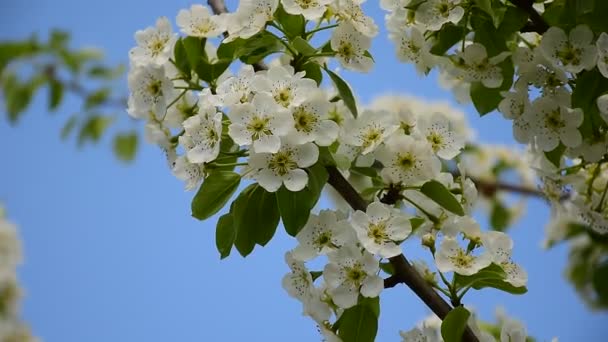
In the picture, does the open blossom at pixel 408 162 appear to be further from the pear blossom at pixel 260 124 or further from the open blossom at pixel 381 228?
the pear blossom at pixel 260 124

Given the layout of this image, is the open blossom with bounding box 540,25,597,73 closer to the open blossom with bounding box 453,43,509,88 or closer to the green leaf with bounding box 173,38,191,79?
the open blossom with bounding box 453,43,509,88

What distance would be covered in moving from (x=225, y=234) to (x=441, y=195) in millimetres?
282

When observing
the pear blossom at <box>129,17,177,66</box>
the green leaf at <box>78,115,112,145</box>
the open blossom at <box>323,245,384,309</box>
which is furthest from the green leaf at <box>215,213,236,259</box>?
the green leaf at <box>78,115,112,145</box>

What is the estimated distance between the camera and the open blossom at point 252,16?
98 centimetres

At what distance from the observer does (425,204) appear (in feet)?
3.42

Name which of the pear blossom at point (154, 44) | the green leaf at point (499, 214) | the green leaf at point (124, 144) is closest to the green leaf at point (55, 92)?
the green leaf at point (124, 144)

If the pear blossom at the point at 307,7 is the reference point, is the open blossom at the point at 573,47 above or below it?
below

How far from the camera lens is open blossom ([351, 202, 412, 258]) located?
0.89 metres

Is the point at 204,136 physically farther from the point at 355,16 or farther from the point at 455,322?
the point at 455,322

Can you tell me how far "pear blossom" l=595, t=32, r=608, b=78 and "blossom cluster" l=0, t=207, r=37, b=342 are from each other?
2154 mm

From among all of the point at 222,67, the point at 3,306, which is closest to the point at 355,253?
the point at 222,67

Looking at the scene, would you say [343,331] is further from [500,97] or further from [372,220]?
[500,97]

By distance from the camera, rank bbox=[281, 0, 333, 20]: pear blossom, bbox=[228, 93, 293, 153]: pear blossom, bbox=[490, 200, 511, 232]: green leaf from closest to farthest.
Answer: bbox=[228, 93, 293, 153]: pear blossom, bbox=[281, 0, 333, 20]: pear blossom, bbox=[490, 200, 511, 232]: green leaf

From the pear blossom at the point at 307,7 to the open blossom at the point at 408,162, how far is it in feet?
0.64
